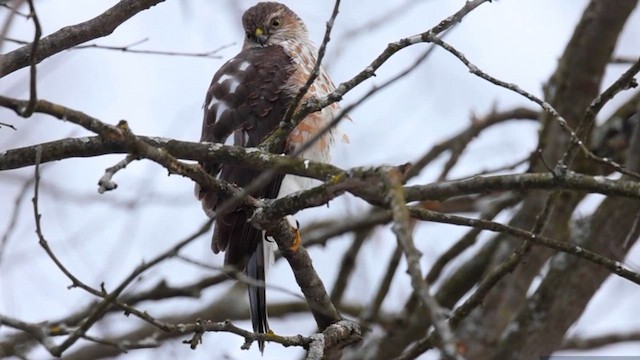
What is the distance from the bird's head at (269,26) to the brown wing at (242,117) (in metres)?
0.89

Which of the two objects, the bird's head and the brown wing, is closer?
the brown wing

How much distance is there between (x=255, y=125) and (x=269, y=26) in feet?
5.33

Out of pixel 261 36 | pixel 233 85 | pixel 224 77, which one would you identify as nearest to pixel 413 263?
pixel 233 85

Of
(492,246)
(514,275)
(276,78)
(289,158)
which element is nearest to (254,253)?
(276,78)

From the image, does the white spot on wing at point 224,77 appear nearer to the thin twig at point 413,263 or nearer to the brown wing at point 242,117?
the brown wing at point 242,117

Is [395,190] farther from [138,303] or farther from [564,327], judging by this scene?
[138,303]

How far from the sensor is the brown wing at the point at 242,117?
4574 mm

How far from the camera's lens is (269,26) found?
6430 millimetres

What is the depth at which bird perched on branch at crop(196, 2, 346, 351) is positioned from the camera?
14.9ft

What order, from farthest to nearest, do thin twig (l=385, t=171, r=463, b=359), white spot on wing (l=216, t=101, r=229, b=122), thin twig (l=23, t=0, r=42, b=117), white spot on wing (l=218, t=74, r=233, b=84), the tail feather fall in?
1. white spot on wing (l=218, t=74, r=233, b=84)
2. white spot on wing (l=216, t=101, r=229, b=122)
3. the tail feather
4. thin twig (l=23, t=0, r=42, b=117)
5. thin twig (l=385, t=171, r=463, b=359)

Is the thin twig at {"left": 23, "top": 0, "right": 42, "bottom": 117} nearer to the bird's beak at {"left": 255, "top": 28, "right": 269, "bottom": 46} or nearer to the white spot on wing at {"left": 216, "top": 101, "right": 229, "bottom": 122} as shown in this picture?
the white spot on wing at {"left": 216, "top": 101, "right": 229, "bottom": 122}

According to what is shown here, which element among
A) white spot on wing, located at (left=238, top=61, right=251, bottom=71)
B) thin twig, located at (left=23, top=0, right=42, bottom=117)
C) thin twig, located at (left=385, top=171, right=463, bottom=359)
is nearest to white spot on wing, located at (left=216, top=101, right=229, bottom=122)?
white spot on wing, located at (left=238, top=61, right=251, bottom=71)

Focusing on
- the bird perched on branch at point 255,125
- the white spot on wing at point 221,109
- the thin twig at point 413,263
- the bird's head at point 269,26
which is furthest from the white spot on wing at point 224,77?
the thin twig at point 413,263

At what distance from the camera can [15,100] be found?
9.00 ft
